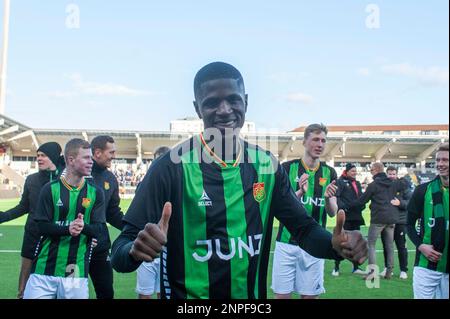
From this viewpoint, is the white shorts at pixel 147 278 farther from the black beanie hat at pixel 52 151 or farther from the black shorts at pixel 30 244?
the black beanie hat at pixel 52 151

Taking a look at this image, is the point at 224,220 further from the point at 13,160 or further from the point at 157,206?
the point at 13,160

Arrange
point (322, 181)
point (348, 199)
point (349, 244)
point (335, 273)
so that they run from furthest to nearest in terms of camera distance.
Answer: point (348, 199)
point (335, 273)
point (322, 181)
point (349, 244)

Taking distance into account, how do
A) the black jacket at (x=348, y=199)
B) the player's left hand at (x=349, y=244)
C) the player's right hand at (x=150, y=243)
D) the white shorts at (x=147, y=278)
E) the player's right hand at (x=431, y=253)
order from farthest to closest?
the black jacket at (x=348, y=199), the white shorts at (x=147, y=278), the player's right hand at (x=431, y=253), the player's left hand at (x=349, y=244), the player's right hand at (x=150, y=243)

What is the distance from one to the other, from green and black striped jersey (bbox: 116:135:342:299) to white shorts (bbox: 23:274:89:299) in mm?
2148

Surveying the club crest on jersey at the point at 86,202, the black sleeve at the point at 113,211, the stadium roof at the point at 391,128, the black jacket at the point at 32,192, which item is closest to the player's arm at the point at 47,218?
the club crest on jersey at the point at 86,202

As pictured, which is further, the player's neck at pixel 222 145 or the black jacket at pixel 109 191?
the black jacket at pixel 109 191

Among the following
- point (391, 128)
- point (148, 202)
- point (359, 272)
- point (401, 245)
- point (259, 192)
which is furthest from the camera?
point (391, 128)

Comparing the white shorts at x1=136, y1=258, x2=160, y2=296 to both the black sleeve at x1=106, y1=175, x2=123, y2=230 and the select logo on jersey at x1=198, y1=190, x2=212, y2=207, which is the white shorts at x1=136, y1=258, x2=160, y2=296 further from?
the select logo on jersey at x1=198, y1=190, x2=212, y2=207

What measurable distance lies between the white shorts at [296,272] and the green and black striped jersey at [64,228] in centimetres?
226

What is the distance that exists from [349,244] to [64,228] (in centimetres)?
294

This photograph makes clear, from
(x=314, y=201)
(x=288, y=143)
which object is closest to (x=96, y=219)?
(x=314, y=201)

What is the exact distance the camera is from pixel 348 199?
852cm

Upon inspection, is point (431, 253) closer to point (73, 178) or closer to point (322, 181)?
point (322, 181)

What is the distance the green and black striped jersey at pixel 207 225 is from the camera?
223 centimetres
